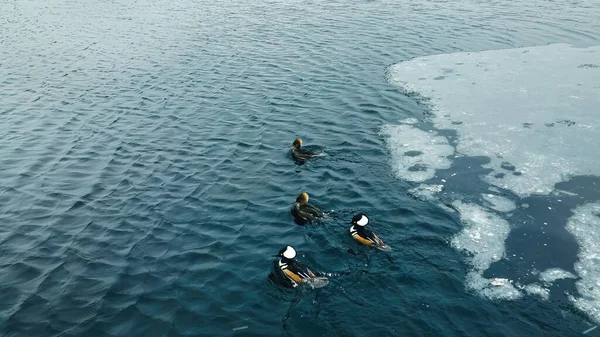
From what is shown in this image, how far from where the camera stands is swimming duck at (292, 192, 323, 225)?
15.5 m

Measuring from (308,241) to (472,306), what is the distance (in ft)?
16.7

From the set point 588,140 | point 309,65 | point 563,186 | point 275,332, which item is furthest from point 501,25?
point 275,332

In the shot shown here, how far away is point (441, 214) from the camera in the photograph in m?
15.7

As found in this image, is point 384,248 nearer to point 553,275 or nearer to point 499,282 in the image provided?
point 499,282

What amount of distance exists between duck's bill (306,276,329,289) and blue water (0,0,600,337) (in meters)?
0.22

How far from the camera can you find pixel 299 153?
19562 millimetres

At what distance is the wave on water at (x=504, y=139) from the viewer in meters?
13.9

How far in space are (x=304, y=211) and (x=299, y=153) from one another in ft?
14.7

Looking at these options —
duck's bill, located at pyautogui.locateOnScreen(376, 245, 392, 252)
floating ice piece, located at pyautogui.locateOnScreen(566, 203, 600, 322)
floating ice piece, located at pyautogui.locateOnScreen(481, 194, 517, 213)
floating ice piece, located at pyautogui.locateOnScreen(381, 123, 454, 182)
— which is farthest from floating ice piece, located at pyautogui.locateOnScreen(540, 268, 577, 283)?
floating ice piece, located at pyautogui.locateOnScreen(381, 123, 454, 182)

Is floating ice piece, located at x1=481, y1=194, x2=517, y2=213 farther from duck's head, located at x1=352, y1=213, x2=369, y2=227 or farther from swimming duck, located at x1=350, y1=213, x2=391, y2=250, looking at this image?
duck's head, located at x1=352, y1=213, x2=369, y2=227

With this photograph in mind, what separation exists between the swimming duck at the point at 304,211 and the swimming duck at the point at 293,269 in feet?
7.26

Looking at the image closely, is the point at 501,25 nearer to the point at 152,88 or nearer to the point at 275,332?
the point at 152,88

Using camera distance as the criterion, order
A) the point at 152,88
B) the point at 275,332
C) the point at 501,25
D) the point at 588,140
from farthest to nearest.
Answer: the point at 501,25 < the point at 152,88 < the point at 588,140 < the point at 275,332

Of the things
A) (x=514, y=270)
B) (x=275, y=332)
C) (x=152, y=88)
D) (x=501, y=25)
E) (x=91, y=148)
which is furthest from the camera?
(x=501, y=25)
